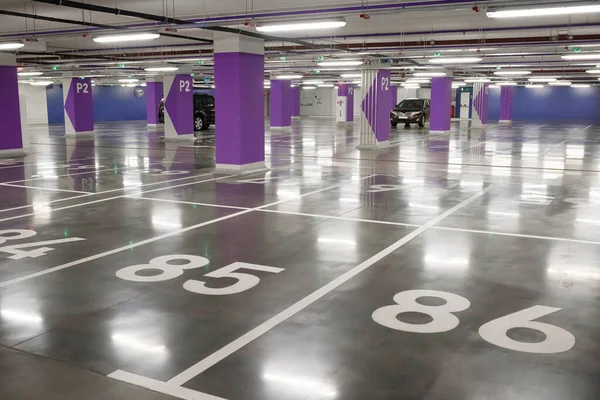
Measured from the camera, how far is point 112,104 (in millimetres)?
48281

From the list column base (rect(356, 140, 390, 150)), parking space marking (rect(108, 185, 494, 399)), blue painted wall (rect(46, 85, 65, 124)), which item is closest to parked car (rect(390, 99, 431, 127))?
column base (rect(356, 140, 390, 150))

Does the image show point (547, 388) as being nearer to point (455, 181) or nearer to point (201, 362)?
point (201, 362)

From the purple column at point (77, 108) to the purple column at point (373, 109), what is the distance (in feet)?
50.1

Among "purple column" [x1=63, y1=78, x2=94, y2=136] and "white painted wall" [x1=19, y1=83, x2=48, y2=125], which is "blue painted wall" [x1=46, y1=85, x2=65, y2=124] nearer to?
"white painted wall" [x1=19, y1=83, x2=48, y2=125]

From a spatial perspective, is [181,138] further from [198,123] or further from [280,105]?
[280,105]

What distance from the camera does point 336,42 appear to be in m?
17.0

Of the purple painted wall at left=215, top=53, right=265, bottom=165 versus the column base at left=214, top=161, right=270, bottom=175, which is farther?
the column base at left=214, top=161, right=270, bottom=175

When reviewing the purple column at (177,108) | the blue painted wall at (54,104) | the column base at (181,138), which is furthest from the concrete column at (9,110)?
the blue painted wall at (54,104)

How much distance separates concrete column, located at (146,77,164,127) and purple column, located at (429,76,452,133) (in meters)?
16.3

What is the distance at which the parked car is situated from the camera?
3372cm

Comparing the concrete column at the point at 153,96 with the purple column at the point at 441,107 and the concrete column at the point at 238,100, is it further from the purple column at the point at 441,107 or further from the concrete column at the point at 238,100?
the concrete column at the point at 238,100

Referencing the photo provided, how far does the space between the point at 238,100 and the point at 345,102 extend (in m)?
29.9

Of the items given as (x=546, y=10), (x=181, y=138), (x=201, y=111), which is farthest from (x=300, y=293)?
(x=201, y=111)

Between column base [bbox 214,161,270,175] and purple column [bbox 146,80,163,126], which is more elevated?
purple column [bbox 146,80,163,126]
